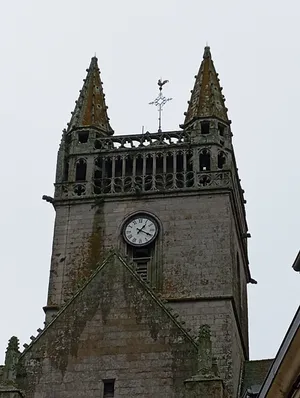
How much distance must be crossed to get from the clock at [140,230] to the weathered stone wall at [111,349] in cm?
774

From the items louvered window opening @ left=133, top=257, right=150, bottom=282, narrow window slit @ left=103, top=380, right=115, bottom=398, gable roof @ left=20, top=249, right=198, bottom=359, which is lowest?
narrow window slit @ left=103, top=380, right=115, bottom=398

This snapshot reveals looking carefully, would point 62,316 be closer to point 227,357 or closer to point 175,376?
point 175,376

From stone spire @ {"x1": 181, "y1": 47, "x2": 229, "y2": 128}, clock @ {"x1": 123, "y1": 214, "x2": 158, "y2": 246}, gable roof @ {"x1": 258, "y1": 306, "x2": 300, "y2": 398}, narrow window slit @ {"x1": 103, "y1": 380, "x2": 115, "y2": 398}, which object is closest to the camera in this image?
gable roof @ {"x1": 258, "y1": 306, "x2": 300, "y2": 398}

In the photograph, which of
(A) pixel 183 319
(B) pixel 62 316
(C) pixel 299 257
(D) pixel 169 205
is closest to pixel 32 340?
(B) pixel 62 316

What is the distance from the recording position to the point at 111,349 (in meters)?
26.0

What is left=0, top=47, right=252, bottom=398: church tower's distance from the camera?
2728 cm

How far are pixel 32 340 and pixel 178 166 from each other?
11923mm

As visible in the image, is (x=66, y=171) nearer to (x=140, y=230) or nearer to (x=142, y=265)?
(x=140, y=230)

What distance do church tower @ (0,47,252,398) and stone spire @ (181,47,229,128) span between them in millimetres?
50

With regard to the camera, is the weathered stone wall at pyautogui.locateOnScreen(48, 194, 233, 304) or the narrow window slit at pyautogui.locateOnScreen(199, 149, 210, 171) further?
the narrow window slit at pyautogui.locateOnScreen(199, 149, 210, 171)

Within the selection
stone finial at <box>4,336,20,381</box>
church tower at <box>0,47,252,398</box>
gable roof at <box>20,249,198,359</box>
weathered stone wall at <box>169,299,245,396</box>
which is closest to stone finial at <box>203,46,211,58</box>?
church tower at <box>0,47,252,398</box>

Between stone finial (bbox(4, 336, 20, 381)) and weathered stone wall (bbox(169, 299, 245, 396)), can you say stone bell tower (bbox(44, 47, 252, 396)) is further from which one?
stone finial (bbox(4, 336, 20, 381))

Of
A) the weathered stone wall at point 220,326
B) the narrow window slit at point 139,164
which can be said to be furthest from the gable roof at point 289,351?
the narrow window slit at point 139,164

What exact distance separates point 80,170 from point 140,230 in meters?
3.57
